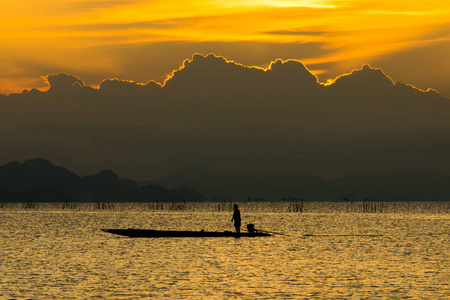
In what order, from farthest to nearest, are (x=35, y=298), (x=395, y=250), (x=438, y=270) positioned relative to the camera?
(x=395, y=250) → (x=438, y=270) → (x=35, y=298)

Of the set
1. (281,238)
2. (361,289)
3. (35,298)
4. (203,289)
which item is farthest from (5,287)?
(281,238)

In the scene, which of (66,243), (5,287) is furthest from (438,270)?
(66,243)

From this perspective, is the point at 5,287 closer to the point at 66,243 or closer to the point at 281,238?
the point at 66,243

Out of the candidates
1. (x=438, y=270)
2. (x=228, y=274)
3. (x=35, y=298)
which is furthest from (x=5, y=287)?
(x=438, y=270)

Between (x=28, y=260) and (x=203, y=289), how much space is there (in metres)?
24.9

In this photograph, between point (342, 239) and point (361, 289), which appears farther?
point (342, 239)

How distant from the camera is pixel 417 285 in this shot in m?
47.5

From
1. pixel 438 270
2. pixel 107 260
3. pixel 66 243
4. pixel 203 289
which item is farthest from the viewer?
pixel 66 243

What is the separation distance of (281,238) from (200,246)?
1595 cm

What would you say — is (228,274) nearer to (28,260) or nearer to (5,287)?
(5,287)

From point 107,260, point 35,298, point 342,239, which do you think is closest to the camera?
point 35,298

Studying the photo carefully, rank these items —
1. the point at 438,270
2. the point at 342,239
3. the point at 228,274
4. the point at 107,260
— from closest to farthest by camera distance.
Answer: the point at 228,274 < the point at 438,270 < the point at 107,260 < the point at 342,239

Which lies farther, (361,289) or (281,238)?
(281,238)

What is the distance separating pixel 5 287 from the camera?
151ft
